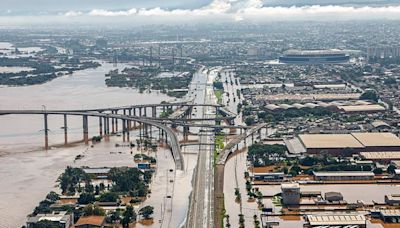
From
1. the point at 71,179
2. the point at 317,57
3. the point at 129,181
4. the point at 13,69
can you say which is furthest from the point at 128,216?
the point at 317,57

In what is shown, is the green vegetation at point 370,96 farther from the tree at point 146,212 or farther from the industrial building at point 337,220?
the tree at point 146,212

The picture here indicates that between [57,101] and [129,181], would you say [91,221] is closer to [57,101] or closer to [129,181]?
[129,181]

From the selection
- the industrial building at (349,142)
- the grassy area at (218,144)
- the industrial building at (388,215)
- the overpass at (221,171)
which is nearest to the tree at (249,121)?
the overpass at (221,171)

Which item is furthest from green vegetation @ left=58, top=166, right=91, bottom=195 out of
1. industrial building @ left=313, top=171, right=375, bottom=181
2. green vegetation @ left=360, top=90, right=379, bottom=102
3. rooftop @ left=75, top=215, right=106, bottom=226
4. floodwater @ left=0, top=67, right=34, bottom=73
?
floodwater @ left=0, top=67, right=34, bottom=73

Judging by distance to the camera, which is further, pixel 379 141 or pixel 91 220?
pixel 379 141

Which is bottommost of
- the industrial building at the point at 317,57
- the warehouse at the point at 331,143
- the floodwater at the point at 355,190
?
the floodwater at the point at 355,190

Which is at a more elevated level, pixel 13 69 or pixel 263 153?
pixel 13 69
